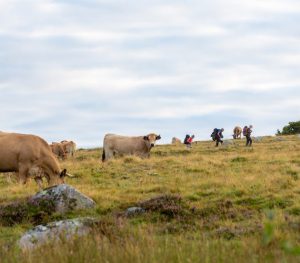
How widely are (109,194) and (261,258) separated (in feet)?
33.5

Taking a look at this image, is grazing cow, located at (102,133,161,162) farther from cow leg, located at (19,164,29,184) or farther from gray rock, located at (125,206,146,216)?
gray rock, located at (125,206,146,216)

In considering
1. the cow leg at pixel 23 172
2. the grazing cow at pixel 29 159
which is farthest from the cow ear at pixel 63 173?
the cow leg at pixel 23 172

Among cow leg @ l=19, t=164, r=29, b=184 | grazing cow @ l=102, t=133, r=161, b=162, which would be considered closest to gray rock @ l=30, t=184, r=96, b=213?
cow leg @ l=19, t=164, r=29, b=184

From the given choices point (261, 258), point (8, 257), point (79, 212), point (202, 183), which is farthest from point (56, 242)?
point (202, 183)

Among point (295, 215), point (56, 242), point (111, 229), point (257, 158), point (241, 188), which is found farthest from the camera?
point (257, 158)

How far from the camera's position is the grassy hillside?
6.91 meters

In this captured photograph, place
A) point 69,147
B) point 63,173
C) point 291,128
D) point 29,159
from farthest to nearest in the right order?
point 291,128, point 69,147, point 29,159, point 63,173

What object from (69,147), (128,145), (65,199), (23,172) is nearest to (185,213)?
(65,199)

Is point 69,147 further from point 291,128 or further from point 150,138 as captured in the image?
point 291,128

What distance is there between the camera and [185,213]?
1399 cm

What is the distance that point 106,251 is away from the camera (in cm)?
699

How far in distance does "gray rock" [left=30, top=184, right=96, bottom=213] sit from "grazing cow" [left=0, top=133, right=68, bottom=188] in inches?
201

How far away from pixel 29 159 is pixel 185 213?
343 inches

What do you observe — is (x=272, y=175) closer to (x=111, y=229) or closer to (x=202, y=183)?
(x=202, y=183)
